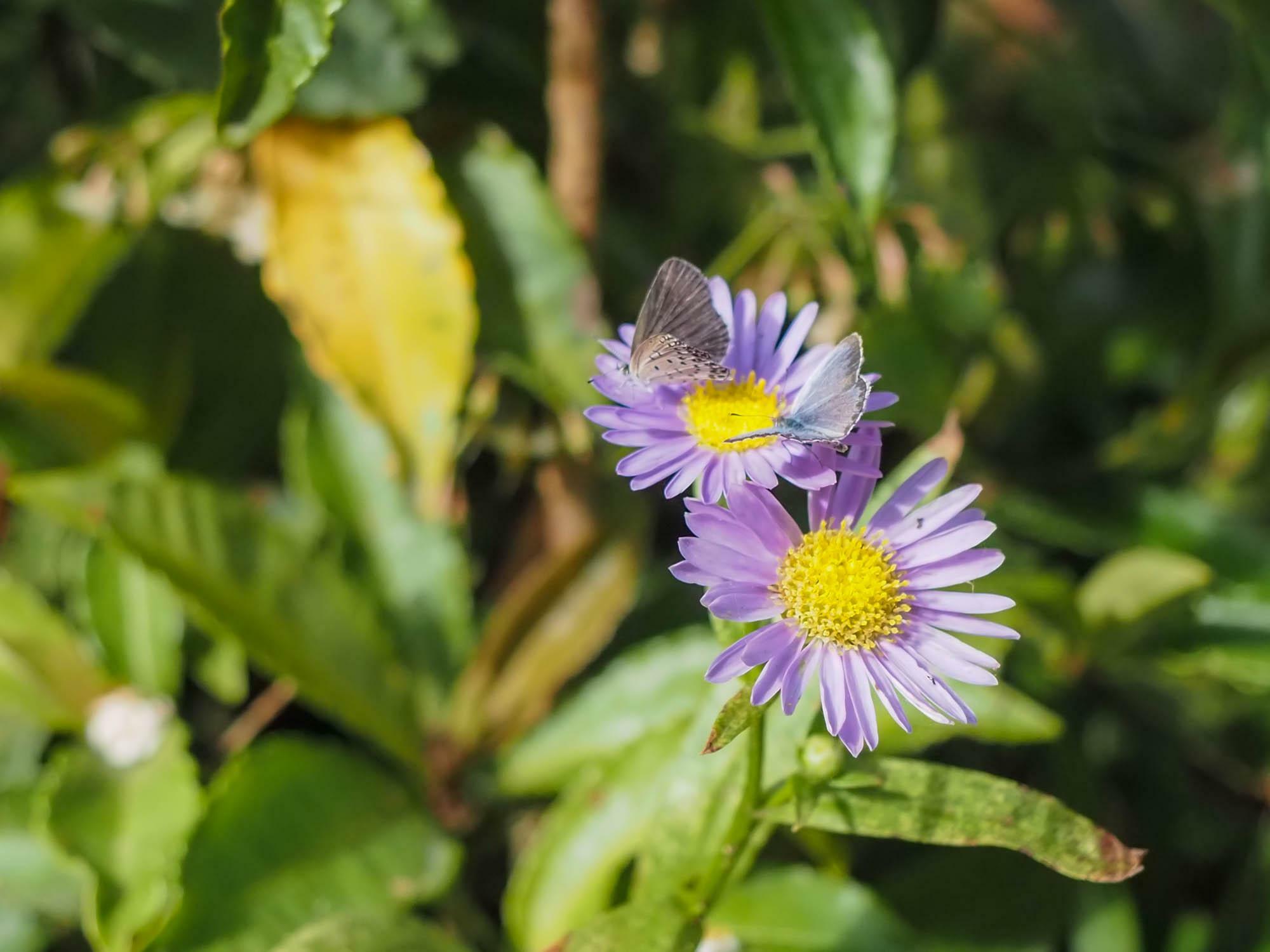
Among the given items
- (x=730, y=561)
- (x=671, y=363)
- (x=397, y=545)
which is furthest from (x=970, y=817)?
(x=397, y=545)

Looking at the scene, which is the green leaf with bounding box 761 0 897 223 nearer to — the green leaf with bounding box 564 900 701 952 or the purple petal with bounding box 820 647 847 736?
the purple petal with bounding box 820 647 847 736

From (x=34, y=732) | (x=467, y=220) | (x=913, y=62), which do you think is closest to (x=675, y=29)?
(x=913, y=62)

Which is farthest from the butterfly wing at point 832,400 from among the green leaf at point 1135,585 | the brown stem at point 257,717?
the brown stem at point 257,717

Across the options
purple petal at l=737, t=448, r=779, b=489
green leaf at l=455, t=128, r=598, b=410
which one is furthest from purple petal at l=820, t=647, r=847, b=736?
green leaf at l=455, t=128, r=598, b=410

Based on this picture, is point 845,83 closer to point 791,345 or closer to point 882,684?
point 791,345

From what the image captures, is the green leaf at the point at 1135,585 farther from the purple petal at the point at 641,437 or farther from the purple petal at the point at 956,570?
the purple petal at the point at 641,437

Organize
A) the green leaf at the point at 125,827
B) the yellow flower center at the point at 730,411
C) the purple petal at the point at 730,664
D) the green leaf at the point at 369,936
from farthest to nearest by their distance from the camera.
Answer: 1. the green leaf at the point at 125,827
2. the green leaf at the point at 369,936
3. the yellow flower center at the point at 730,411
4. the purple petal at the point at 730,664
